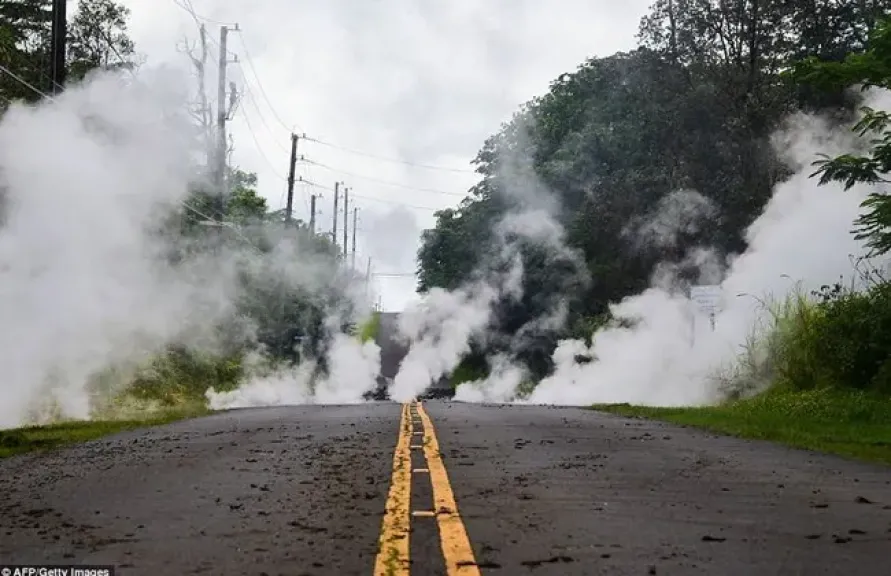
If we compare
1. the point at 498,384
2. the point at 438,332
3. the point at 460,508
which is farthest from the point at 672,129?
the point at 460,508

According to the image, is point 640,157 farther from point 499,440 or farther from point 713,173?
point 499,440

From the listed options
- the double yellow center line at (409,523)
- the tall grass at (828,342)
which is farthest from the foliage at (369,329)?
the double yellow center line at (409,523)

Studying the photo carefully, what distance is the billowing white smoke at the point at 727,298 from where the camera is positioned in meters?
24.4

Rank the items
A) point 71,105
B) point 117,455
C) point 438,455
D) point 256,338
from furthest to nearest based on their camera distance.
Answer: point 256,338
point 71,105
point 117,455
point 438,455

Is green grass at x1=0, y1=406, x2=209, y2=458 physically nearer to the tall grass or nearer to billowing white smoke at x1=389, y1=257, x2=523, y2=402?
the tall grass

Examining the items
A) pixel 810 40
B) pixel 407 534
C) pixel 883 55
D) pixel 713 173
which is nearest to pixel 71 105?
pixel 883 55

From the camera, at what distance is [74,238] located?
63.3 feet

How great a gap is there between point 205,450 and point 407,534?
618 cm

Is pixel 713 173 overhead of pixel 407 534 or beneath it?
overhead

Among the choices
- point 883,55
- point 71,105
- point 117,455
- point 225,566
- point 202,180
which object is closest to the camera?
point 225,566

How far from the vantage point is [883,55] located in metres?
14.7

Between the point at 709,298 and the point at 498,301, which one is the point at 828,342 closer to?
the point at 709,298

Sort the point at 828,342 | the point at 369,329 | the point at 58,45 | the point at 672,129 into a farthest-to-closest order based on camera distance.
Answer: the point at 369,329 → the point at 672,129 → the point at 58,45 → the point at 828,342

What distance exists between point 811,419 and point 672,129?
2369 centimetres
